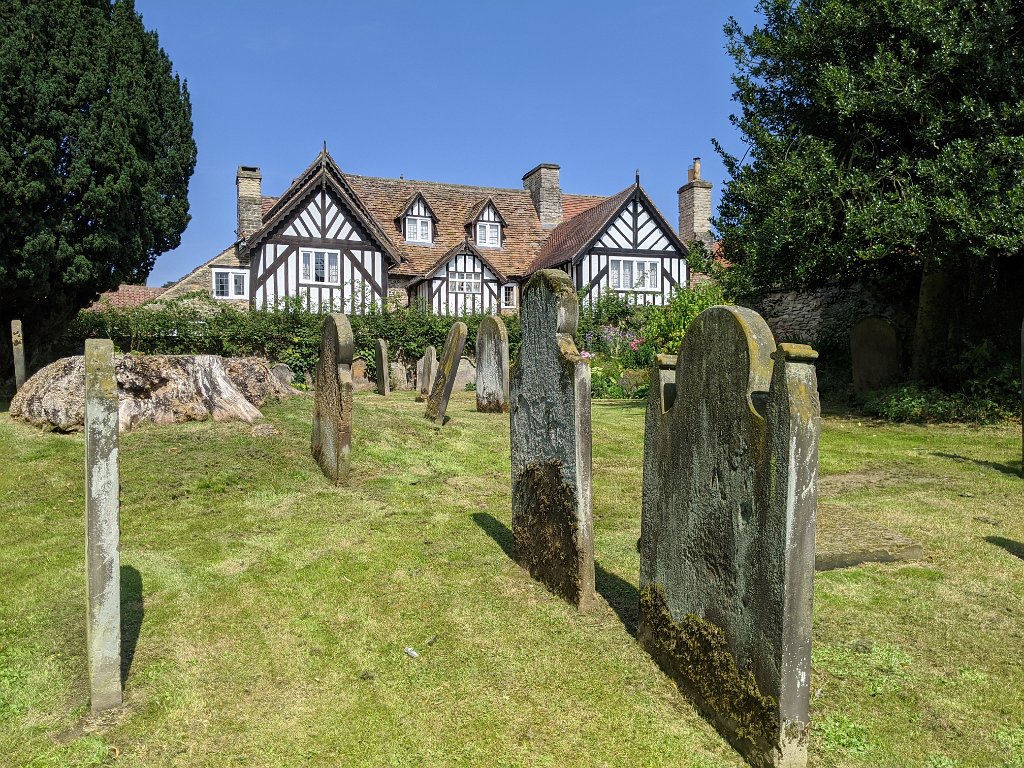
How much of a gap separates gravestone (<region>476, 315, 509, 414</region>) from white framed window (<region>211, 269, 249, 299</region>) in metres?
23.4

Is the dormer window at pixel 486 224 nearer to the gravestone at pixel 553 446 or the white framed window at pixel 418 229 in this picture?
the white framed window at pixel 418 229

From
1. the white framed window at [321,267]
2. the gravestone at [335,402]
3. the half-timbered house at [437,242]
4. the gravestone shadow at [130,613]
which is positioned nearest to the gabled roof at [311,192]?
the half-timbered house at [437,242]

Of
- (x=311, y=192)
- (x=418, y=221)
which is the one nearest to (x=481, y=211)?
(x=418, y=221)

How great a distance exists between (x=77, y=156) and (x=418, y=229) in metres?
20.8

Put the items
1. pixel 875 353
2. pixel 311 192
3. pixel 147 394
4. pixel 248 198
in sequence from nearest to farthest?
pixel 147 394 < pixel 875 353 < pixel 311 192 < pixel 248 198

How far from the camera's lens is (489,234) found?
115ft

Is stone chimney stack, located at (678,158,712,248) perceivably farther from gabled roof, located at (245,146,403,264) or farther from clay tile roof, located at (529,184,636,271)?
gabled roof, located at (245,146,403,264)

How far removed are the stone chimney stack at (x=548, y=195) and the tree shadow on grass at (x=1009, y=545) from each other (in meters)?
33.0

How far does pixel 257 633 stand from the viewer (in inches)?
184

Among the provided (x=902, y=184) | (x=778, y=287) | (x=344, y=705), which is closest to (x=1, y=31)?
(x=344, y=705)

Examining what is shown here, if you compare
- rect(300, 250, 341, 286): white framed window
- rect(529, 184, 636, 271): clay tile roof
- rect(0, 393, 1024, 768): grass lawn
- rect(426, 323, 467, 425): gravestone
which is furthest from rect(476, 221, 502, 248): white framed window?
rect(0, 393, 1024, 768): grass lawn

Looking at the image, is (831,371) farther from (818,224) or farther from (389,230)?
(389,230)

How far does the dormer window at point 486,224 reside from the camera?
113 ft

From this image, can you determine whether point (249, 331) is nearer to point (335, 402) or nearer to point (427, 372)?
point (427, 372)
